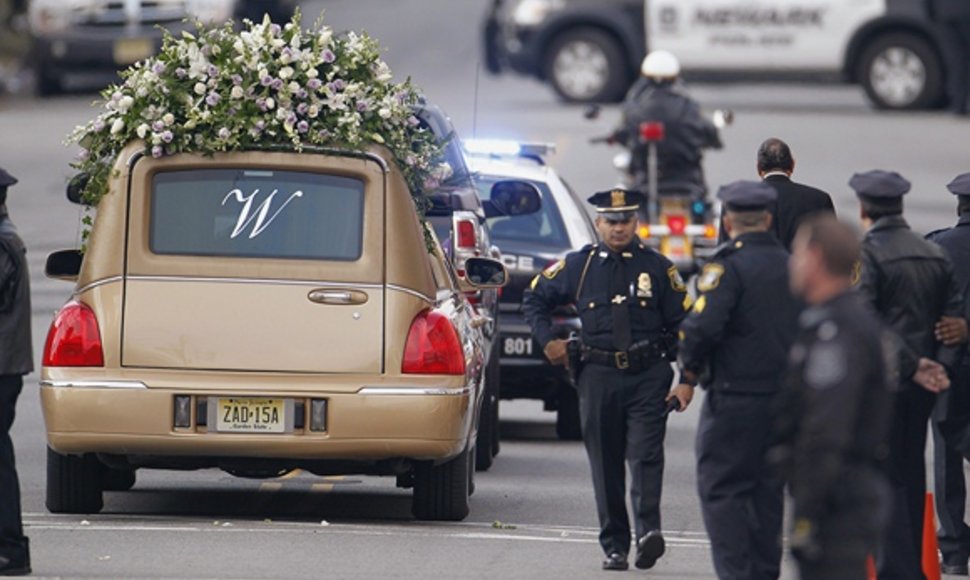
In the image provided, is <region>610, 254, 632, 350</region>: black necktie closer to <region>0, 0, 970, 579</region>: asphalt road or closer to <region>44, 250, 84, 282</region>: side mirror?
<region>0, 0, 970, 579</region>: asphalt road

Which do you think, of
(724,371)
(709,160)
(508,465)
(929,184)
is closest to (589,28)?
(709,160)

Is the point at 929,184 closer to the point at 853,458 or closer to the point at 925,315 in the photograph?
the point at 925,315

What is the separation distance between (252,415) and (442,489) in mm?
1062

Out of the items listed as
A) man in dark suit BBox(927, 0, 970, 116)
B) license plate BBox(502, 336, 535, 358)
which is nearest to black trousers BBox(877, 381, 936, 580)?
license plate BBox(502, 336, 535, 358)

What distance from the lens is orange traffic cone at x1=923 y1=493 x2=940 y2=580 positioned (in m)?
9.92

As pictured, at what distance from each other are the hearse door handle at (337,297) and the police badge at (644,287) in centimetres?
125

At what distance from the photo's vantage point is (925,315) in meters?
9.67

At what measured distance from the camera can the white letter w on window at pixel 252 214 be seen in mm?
11141

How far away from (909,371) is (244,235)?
10.4 ft

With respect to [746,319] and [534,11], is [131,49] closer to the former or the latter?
[534,11]

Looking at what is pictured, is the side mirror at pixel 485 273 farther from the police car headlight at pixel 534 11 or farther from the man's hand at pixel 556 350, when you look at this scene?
the police car headlight at pixel 534 11

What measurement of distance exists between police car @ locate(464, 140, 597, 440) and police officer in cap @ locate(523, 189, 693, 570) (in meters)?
3.87

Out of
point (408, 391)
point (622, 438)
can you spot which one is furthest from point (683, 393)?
point (408, 391)

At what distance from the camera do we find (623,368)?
1043 centimetres
